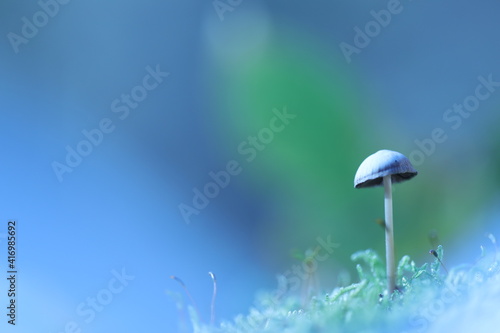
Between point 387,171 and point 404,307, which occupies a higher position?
point 387,171

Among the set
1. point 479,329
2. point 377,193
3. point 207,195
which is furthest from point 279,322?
point 377,193

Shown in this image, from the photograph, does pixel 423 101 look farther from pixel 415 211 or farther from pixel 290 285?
pixel 290 285

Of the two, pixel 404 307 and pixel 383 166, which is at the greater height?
pixel 383 166

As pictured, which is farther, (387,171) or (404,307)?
(387,171)

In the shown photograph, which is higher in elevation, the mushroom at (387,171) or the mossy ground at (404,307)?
the mushroom at (387,171)

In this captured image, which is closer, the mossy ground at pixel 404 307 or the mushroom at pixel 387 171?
the mossy ground at pixel 404 307

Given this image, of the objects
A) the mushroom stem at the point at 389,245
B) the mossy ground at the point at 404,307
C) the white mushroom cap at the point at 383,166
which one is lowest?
the mossy ground at the point at 404,307

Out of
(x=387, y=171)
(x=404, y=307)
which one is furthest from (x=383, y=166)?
(x=404, y=307)

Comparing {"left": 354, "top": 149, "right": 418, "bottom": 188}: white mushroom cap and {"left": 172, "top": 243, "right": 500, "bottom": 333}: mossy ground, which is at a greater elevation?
{"left": 354, "top": 149, "right": 418, "bottom": 188}: white mushroom cap

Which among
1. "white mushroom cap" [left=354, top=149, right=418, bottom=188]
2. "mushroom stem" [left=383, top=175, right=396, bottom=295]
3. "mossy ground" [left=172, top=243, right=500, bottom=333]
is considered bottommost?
"mossy ground" [left=172, top=243, right=500, bottom=333]

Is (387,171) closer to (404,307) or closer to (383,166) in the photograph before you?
(383,166)
